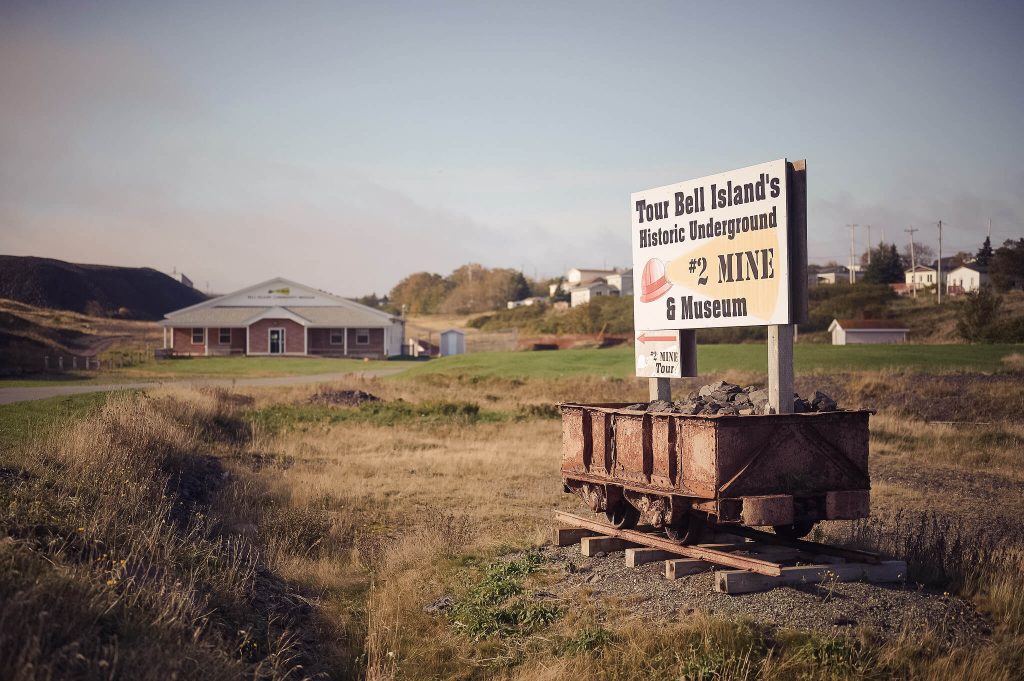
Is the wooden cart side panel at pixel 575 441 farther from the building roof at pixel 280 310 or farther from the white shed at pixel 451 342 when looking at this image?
the white shed at pixel 451 342

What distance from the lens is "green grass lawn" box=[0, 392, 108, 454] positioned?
13.9 metres

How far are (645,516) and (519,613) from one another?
1.82 meters

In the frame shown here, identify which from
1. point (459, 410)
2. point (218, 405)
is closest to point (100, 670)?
point (218, 405)

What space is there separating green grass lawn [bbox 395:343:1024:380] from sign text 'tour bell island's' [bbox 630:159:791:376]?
2649cm

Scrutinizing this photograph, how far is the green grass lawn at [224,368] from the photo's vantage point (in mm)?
42400

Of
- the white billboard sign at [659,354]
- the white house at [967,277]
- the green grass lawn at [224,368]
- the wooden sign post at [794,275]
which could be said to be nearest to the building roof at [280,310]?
the green grass lawn at [224,368]

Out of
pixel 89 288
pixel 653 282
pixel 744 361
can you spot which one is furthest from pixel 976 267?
pixel 653 282

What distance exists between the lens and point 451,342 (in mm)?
75688

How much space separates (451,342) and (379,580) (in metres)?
66.2

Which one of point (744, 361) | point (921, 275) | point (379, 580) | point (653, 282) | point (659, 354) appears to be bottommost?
point (379, 580)

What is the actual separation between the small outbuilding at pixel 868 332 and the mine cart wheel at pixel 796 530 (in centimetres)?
5632

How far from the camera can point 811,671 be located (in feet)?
21.8

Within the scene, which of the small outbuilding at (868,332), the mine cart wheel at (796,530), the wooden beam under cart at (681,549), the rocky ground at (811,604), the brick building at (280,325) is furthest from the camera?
the brick building at (280,325)

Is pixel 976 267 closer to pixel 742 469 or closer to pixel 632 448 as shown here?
pixel 632 448
